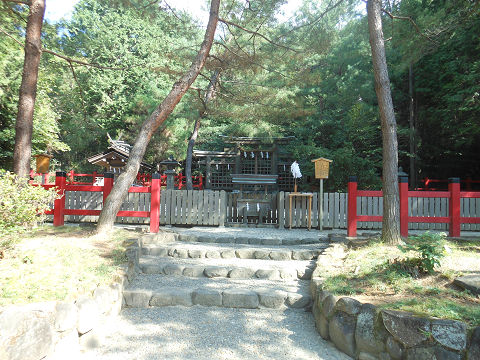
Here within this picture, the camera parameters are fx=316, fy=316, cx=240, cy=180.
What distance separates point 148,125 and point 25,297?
4.29 m

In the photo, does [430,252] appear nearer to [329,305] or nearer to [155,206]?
[329,305]

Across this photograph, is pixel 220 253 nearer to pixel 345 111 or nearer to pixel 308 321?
pixel 308 321

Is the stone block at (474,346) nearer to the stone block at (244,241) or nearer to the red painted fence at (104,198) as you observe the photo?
the stone block at (244,241)

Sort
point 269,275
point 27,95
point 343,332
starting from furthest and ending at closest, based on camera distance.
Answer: point 27,95, point 269,275, point 343,332

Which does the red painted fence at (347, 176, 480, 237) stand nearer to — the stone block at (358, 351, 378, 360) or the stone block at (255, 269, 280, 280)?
the stone block at (255, 269, 280, 280)

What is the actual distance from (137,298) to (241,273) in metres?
1.55

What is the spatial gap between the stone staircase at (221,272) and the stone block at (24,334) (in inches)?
54.3

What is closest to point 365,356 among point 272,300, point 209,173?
point 272,300

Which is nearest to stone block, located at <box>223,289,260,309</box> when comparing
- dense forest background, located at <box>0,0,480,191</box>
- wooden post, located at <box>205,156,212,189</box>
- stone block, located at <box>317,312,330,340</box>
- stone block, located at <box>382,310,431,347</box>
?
stone block, located at <box>317,312,330,340</box>

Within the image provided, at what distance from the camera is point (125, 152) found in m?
13.2

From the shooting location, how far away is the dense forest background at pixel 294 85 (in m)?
8.29

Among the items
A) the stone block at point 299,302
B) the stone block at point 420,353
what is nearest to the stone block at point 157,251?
the stone block at point 299,302

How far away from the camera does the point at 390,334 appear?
103 inches

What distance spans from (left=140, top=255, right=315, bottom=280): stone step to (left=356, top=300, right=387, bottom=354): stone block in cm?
188
